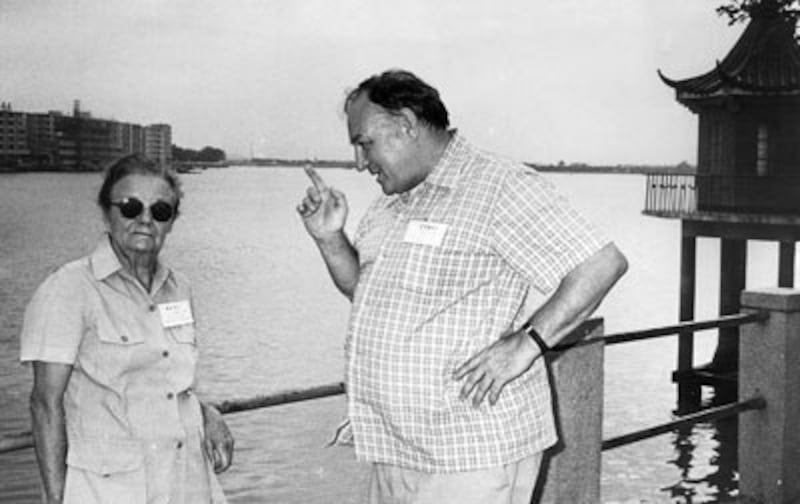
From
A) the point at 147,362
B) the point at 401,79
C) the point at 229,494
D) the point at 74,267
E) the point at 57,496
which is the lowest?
the point at 229,494

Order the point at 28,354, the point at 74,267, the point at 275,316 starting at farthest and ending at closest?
the point at 275,316 → the point at 74,267 → the point at 28,354

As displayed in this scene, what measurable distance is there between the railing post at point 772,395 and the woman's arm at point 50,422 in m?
3.88

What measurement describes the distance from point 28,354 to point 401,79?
1.13 m

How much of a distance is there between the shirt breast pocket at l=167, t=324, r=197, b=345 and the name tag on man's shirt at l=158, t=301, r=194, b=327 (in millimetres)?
11

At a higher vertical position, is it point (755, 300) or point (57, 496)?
point (755, 300)

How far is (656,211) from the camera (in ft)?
79.7

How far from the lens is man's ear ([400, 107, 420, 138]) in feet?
8.77

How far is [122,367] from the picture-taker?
2.43 m

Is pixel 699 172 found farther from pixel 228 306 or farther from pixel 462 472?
pixel 228 306

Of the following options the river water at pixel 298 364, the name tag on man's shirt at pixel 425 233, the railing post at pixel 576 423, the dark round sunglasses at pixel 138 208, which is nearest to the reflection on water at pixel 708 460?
the river water at pixel 298 364

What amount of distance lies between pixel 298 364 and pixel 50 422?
3414 cm

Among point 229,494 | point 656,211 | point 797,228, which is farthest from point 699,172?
point 229,494

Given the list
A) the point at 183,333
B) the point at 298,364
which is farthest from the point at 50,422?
the point at 298,364

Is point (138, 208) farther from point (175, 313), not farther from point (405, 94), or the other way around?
point (405, 94)
